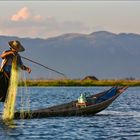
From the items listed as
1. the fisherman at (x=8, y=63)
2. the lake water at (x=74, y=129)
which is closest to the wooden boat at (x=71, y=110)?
the lake water at (x=74, y=129)

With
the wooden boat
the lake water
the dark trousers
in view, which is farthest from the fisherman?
the wooden boat

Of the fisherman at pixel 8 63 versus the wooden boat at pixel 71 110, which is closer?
the fisherman at pixel 8 63

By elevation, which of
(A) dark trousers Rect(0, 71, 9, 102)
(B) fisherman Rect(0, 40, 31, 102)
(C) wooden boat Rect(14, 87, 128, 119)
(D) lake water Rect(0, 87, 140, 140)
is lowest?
(D) lake water Rect(0, 87, 140, 140)

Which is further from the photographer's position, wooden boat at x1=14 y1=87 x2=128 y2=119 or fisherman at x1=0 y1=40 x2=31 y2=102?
wooden boat at x1=14 y1=87 x2=128 y2=119

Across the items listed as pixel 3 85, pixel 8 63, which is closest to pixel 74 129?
pixel 3 85

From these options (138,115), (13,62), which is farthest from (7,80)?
(138,115)

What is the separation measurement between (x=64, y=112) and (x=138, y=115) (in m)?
5.46

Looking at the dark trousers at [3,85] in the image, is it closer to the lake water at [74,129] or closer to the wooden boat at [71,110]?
the lake water at [74,129]

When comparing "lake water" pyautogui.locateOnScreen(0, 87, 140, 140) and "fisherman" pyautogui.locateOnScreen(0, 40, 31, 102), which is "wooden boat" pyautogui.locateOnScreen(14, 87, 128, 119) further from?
"fisherman" pyautogui.locateOnScreen(0, 40, 31, 102)

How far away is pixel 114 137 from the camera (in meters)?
A: 26.0

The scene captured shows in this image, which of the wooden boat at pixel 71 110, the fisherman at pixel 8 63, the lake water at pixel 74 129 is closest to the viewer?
the lake water at pixel 74 129

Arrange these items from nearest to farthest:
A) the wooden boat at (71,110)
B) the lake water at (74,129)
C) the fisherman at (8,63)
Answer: the lake water at (74,129)
the fisherman at (8,63)
the wooden boat at (71,110)

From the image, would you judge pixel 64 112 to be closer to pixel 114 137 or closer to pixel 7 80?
pixel 7 80

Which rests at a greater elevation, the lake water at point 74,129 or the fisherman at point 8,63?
the fisherman at point 8,63
